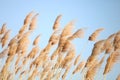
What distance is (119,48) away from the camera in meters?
3.35

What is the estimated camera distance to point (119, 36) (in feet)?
11.0

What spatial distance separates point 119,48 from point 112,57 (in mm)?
165

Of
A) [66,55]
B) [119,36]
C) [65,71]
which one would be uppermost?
[119,36]

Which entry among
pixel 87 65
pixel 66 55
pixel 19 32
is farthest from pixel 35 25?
pixel 87 65

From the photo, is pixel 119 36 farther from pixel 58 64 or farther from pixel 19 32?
pixel 19 32

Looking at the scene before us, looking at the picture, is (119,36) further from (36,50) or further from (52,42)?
(36,50)

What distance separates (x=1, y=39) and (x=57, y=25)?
1260mm

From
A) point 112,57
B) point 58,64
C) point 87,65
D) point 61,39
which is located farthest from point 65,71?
point 112,57

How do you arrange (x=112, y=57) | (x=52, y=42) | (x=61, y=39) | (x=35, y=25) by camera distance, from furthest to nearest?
(x=35, y=25) → (x=52, y=42) → (x=61, y=39) → (x=112, y=57)

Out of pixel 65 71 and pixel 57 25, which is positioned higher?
pixel 57 25

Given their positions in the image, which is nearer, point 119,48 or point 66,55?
point 119,48

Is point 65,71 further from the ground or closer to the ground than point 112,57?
closer to the ground

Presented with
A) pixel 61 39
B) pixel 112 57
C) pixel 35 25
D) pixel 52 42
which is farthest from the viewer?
pixel 35 25

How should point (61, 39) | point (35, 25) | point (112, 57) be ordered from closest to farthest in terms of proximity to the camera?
point (112, 57) < point (61, 39) < point (35, 25)
